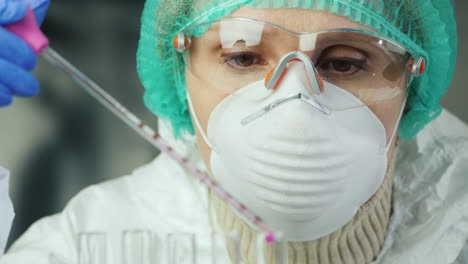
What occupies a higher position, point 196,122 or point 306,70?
point 306,70

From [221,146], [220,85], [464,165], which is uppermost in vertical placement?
[220,85]

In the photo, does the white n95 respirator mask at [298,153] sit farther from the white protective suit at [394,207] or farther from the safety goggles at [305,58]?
the white protective suit at [394,207]

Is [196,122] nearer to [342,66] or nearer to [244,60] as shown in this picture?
[244,60]

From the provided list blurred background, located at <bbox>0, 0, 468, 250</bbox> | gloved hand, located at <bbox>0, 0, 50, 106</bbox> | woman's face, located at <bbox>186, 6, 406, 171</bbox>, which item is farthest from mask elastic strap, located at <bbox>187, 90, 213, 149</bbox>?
blurred background, located at <bbox>0, 0, 468, 250</bbox>

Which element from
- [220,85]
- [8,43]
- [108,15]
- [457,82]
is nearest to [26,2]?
[8,43]

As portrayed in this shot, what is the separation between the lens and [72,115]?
196cm

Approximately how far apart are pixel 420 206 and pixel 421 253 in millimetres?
139

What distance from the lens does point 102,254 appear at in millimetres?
930

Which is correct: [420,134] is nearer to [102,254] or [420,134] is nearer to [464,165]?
[464,165]

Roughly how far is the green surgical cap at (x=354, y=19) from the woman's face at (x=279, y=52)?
0.01 metres

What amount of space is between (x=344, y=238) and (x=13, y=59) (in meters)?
0.76

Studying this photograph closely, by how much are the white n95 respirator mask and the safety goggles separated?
2 centimetres

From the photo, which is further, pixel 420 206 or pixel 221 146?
pixel 420 206

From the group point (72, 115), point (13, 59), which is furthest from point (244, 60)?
point (72, 115)
